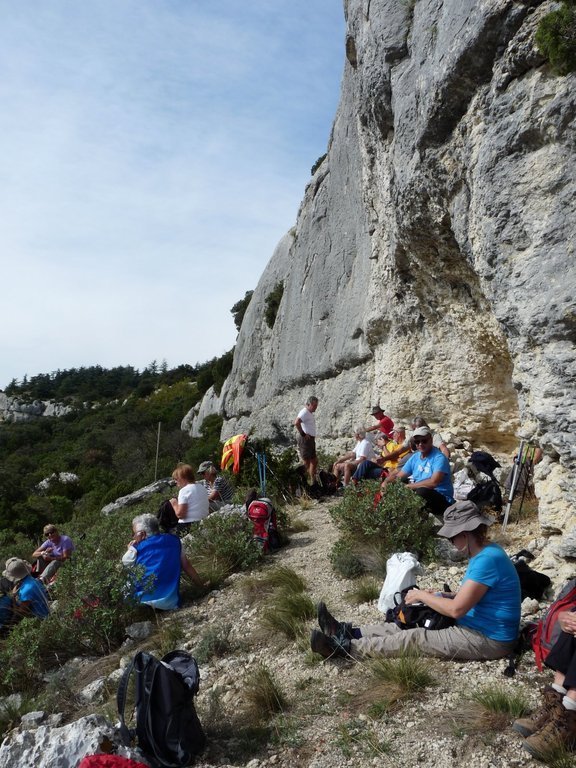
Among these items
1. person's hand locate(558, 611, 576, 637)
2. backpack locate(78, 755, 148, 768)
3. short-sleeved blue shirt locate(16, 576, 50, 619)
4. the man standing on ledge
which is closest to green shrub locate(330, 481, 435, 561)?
person's hand locate(558, 611, 576, 637)

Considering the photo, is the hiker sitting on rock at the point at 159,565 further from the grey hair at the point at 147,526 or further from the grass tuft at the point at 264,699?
the grass tuft at the point at 264,699

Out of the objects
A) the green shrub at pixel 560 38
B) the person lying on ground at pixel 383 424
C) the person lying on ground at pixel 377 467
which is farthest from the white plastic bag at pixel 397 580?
the person lying on ground at pixel 383 424

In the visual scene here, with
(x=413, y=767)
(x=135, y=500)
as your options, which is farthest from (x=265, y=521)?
(x=135, y=500)

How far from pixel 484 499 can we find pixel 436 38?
548 centimetres

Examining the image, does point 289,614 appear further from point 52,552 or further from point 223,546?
point 52,552

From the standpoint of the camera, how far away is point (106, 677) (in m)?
4.79

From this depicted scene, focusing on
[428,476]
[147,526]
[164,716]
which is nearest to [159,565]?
[147,526]

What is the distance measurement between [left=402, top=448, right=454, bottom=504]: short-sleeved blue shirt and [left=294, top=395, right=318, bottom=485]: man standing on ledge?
348cm

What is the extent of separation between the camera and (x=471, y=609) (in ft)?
12.8

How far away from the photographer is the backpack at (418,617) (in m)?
4.11

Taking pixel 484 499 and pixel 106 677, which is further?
pixel 484 499

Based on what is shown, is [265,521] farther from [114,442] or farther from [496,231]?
[114,442]

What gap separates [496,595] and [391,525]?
2.37 metres

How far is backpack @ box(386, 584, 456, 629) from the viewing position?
4.11 metres
